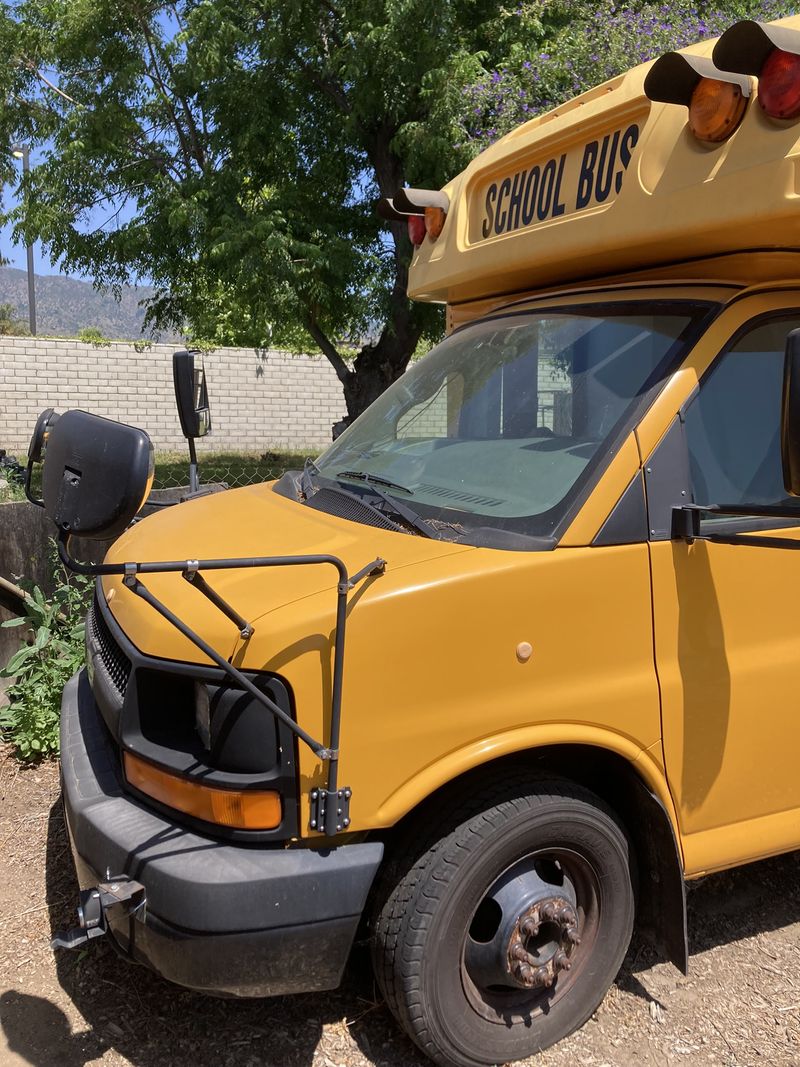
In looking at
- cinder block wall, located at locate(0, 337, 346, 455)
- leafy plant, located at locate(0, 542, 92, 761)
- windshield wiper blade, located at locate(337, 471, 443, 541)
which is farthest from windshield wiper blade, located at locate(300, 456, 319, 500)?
cinder block wall, located at locate(0, 337, 346, 455)

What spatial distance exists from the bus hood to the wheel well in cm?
62

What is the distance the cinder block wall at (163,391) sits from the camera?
54.2ft

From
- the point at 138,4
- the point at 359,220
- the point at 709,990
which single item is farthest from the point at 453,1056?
the point at 138,4

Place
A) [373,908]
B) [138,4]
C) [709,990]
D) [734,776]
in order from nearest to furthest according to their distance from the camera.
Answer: [373,908] → [734,776] → [709,990] → [138,4]

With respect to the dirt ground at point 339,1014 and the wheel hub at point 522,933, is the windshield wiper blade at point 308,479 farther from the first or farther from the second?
the dirt ground at point 339,1014

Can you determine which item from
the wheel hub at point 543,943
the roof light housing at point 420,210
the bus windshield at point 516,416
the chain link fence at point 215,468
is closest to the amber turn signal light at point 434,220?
the roof light housing at point 420,210

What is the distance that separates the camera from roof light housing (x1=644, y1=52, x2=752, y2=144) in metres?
2.31

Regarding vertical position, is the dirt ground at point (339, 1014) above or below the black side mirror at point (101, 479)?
below

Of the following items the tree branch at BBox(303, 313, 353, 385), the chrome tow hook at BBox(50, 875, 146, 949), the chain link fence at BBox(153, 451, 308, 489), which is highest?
the tree branch at BBox(303, 313, 353, 385)

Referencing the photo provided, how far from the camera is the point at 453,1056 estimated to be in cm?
244

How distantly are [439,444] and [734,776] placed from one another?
4.70 ft

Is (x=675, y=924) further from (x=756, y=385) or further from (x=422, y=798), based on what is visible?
(x=756, y=385)

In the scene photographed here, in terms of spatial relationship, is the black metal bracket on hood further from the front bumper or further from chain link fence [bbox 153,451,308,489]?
chain link fence [bbox 153,451,308,489]

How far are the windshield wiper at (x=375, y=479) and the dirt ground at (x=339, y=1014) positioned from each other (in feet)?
5.14
